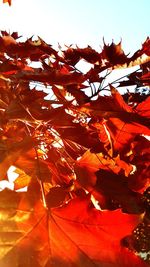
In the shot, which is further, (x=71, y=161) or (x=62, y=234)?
(x=71, y=161)

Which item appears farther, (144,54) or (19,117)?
(144,54)

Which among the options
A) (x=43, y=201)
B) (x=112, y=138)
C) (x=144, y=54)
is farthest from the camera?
(x=144, y=54)

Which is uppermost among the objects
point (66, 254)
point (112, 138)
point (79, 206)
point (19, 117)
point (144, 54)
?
point (144, 54)

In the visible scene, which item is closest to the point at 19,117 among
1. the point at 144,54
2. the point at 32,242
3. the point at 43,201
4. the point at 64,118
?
the point at 64,118

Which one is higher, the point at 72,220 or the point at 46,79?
the point at 46,79

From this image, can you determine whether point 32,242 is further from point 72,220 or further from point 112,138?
point 112,138

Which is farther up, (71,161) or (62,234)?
(71,161)

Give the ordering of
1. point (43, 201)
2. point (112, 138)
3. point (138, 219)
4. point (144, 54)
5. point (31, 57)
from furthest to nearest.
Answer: point (31, 57), point (144, 54), point (112, 138), point (43, 201), point (138, 219)
